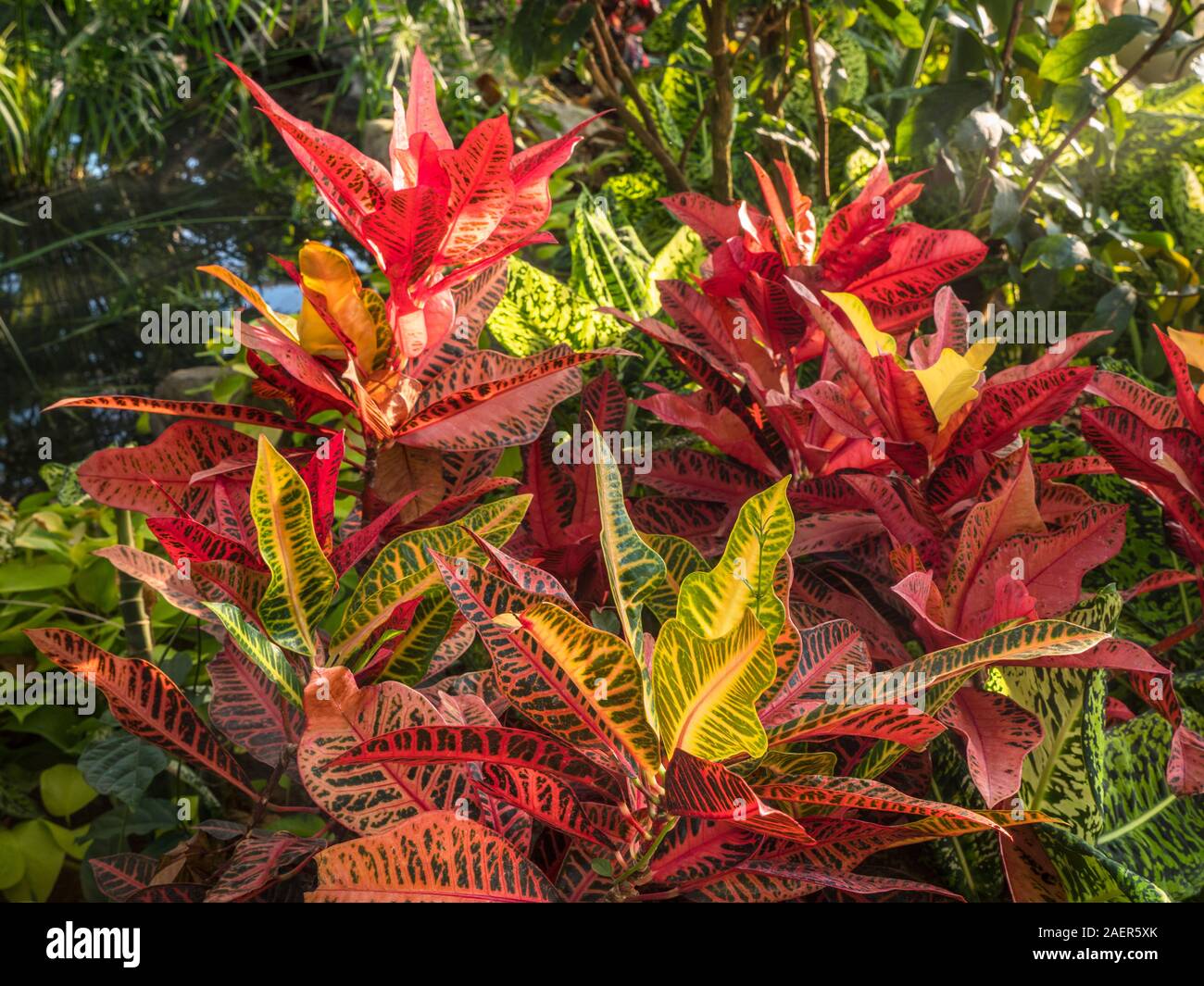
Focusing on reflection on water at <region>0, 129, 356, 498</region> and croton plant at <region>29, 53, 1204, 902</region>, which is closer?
croton plant at <region>29, 53, 1204, 902</region>

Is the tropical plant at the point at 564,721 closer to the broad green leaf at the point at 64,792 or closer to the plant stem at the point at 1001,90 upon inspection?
the broad green leaf at the point at 64,792

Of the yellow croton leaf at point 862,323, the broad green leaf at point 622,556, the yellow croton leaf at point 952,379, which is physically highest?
the yellow croton leaf at point 862,323

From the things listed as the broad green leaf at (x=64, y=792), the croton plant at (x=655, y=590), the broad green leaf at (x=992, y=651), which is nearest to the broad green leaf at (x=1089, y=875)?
the croton plant at (x=655, y=590)

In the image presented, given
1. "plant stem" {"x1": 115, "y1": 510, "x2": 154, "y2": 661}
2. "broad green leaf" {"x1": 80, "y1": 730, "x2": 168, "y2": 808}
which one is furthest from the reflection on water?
"broad green leaf" {"x1": 80, "y1": 730, "x2": 168, "y2": 808}

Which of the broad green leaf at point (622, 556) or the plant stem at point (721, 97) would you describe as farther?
the plant stem at point (721, 97)

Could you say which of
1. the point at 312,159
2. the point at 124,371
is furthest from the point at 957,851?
the point at 124,371

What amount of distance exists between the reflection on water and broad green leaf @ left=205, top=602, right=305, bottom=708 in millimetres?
2024

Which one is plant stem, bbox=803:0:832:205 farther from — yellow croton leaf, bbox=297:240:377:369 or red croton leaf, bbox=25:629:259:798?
red croton leaf, bbox=25:629:259:798

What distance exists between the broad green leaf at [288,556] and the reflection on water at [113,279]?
2.00 meters

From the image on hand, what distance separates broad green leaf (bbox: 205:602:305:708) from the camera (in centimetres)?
59

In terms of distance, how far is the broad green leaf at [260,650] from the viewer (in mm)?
587
